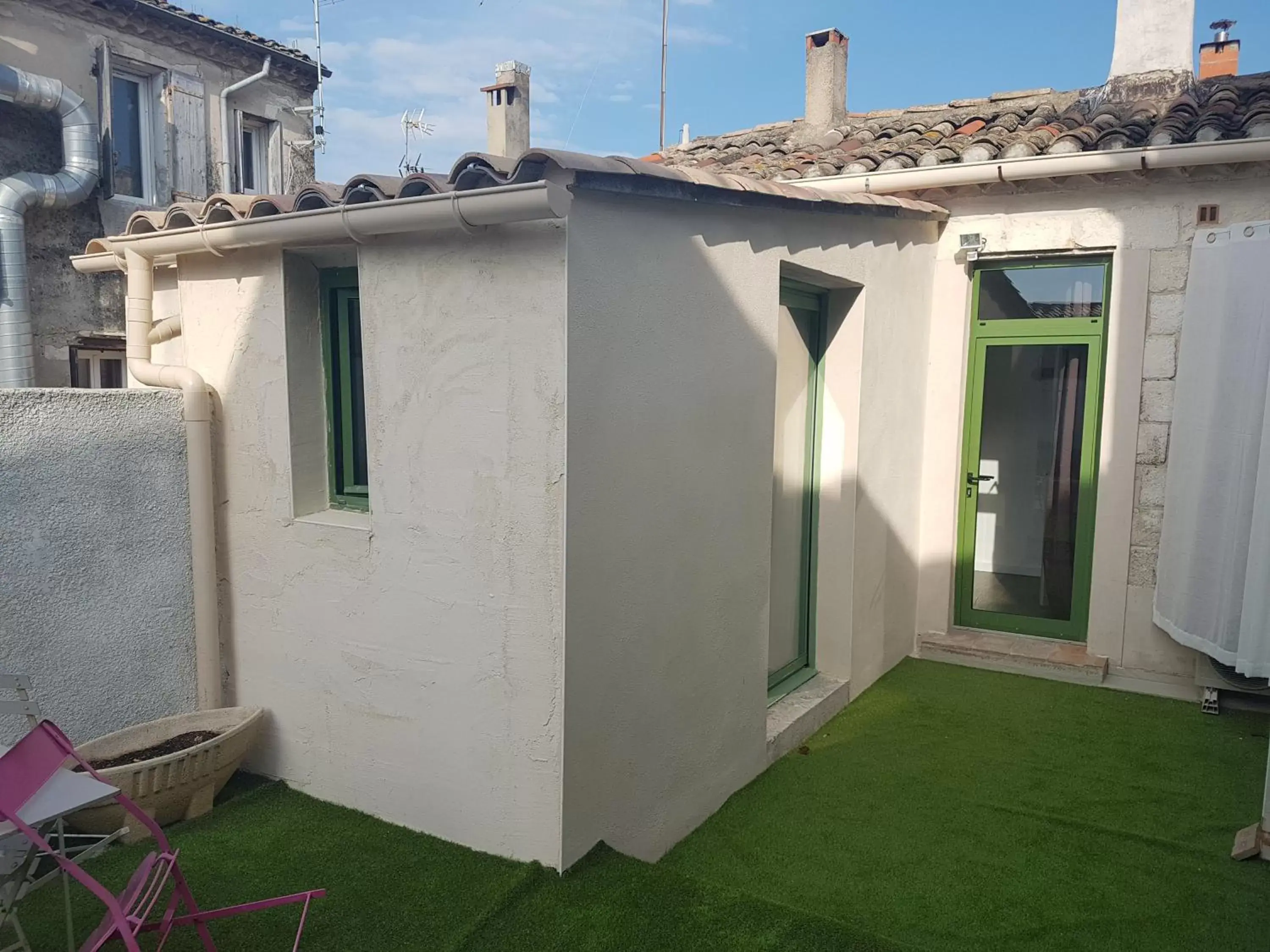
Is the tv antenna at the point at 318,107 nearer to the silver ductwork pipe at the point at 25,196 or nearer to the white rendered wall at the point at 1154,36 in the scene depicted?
the silver ductwork pipe at the point at 25,196

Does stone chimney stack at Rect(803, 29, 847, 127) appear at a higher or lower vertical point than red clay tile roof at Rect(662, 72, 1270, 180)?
higher

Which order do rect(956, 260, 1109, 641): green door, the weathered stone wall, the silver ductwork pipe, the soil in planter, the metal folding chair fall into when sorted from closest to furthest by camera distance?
the metal folding chair, the soil in planter, rect(956, 260, 1109, 641): green door, the silver ductwork pipe, the weathered stone wall

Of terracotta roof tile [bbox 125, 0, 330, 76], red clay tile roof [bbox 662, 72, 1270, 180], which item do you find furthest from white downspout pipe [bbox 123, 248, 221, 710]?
terracotta roof tile [bbox 125, 0, 330, 76]

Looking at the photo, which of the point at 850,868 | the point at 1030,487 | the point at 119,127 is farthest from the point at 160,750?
the point at 119,127

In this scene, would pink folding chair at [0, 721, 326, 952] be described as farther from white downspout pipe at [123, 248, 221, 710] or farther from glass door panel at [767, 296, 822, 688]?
glass door panel at [767, 296, 822, 688]

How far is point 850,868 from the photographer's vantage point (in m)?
4.25

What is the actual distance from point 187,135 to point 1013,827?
41.5 ft

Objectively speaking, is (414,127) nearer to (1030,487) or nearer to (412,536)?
(1030,487)

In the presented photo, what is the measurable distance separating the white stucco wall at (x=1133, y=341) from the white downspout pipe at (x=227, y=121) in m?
10.4

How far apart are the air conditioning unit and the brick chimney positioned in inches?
328

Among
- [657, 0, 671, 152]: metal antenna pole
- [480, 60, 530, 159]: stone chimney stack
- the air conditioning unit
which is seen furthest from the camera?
[657, 0, 671, 152]: metal antenna pole

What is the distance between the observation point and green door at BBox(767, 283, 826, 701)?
5.75 metres

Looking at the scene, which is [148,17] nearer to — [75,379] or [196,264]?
[75,379]

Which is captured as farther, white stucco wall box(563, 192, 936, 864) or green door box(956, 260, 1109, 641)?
green door box(956, 260, 1109, 641)
